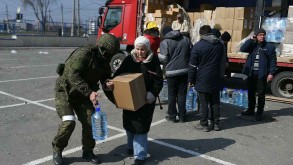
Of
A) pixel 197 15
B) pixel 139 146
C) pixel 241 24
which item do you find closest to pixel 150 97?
pixel 139 146

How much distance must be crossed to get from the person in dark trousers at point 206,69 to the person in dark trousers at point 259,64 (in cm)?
107

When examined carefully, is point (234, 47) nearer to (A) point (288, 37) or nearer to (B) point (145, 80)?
(A) point (288, 37)

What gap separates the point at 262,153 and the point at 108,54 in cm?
270

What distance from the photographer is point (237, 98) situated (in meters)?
7.03

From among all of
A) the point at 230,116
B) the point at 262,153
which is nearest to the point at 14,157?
the point at 262,153

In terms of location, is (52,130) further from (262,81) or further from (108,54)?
(262,81)

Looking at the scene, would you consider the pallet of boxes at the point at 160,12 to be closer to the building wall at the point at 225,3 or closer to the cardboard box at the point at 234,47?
the building wall at the point at 225,3

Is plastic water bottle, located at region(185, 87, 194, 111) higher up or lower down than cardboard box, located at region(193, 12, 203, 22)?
lower down

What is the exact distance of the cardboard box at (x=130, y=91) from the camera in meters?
3.59

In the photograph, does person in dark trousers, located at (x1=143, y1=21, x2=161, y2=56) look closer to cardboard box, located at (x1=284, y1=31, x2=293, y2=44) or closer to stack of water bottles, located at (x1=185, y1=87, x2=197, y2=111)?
stack of water bottles, located at (x1=185, y1=87, x2=197, y2=111)

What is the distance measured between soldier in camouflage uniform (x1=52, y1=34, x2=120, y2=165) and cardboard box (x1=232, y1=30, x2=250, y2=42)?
5516 millimetres

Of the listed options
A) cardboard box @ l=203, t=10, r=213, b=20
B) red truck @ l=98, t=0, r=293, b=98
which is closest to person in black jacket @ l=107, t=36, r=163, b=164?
red truck @ l=98, t=0, r=293, b=98

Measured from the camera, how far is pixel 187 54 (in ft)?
19.3

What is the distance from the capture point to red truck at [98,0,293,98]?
8.19 meters
